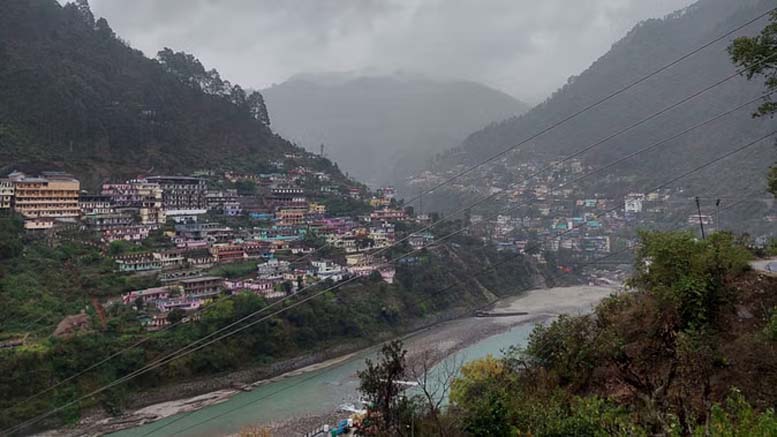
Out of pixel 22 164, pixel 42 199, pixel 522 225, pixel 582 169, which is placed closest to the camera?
pixel 42 199

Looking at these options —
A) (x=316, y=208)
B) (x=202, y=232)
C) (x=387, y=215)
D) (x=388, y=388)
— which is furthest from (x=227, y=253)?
(x=388, y=388)

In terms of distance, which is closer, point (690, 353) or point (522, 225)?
point (690, 353)

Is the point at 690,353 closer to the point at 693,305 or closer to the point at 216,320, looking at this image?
the point at 693,305

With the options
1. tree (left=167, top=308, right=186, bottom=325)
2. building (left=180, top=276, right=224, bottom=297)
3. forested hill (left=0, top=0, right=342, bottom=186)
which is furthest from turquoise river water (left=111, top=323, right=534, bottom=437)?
forested hill (left=0, top=0, right=342, bottom=186)

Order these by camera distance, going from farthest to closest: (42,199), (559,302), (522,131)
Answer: (522,131), (559,302), (42,199)

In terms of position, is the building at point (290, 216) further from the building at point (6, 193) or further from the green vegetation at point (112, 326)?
the building at point (6, 193)

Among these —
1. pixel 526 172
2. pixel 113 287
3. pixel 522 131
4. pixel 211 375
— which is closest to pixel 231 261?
pixel 113 287
